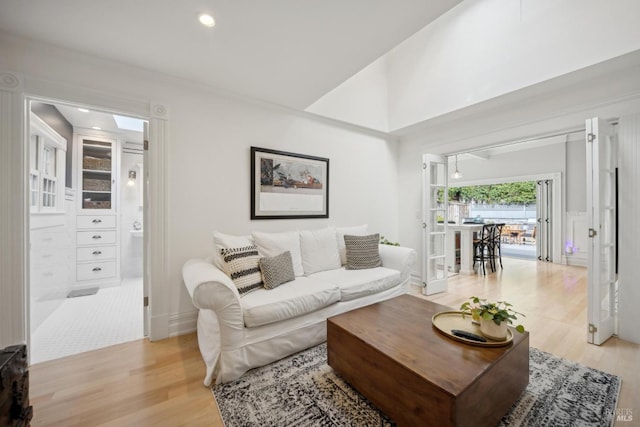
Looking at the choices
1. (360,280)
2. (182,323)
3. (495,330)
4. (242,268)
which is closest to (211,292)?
(242,268)

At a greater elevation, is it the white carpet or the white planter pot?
the white planter pot

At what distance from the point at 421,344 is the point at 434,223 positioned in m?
2.71

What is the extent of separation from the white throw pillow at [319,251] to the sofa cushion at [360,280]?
96 millimetres

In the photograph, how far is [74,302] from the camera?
10.6ft

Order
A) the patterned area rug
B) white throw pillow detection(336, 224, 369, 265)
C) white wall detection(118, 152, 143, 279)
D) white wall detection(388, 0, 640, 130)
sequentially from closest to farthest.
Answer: the patterned area rug → white wall detection(388, 0, 640, 130) → white throw pillow detection(336, 224, 369, 265) → white wall detection(118, 152, 143, 279)

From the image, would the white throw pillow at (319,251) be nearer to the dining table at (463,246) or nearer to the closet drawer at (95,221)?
the dining table at (463,246)

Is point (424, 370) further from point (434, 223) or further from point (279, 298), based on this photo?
point (434, 223)

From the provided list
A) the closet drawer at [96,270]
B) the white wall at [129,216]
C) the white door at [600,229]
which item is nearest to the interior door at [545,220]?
the white door at [600,229]

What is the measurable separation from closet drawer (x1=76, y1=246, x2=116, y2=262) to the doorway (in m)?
0.01

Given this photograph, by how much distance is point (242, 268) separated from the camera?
221 centimetres

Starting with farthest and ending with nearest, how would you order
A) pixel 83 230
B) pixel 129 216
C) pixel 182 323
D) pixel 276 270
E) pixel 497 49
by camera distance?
pixel 129 216, pixel 83 230, pixel 497 49, pixel 182 323, pixel 276 270

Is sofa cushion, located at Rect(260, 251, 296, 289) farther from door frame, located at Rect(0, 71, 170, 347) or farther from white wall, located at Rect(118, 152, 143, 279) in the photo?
white wall, located at Rect(118, 152, 143, 279)

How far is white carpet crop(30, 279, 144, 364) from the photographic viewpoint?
87.0 inches

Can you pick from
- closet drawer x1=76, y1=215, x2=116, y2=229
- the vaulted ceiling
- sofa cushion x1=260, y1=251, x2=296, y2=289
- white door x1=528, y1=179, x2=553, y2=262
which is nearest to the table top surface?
sofa cushion x1=260, y1=251, x2=296, y2=289
